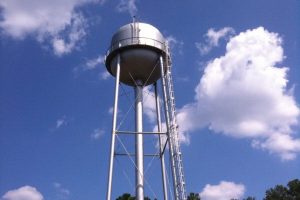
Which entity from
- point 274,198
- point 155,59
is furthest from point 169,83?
point 274,198

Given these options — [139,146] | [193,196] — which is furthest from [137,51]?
[193,196]

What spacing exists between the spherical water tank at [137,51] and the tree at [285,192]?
22613 mm

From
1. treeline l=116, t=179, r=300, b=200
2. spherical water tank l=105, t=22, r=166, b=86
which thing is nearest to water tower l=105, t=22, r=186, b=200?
spherical water tank l=105, t=22, r=166, b=86

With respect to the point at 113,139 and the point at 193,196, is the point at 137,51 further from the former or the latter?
the point at 193,196

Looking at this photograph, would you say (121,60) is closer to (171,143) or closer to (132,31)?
(132,31)

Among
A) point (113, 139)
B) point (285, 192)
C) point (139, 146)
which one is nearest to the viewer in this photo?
point (113, 139)

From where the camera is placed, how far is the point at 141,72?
20500 mm

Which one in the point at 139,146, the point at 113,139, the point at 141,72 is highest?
the point at 141,72

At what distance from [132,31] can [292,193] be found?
25.2 m

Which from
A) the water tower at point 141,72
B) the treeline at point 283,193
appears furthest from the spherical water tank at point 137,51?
the treeline at point 283,193

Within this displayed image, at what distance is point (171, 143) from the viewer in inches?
712

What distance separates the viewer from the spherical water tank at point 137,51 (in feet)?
64.2

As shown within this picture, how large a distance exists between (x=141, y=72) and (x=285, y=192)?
24.1 m

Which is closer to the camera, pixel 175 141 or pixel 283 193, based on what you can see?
pixel 175 141
